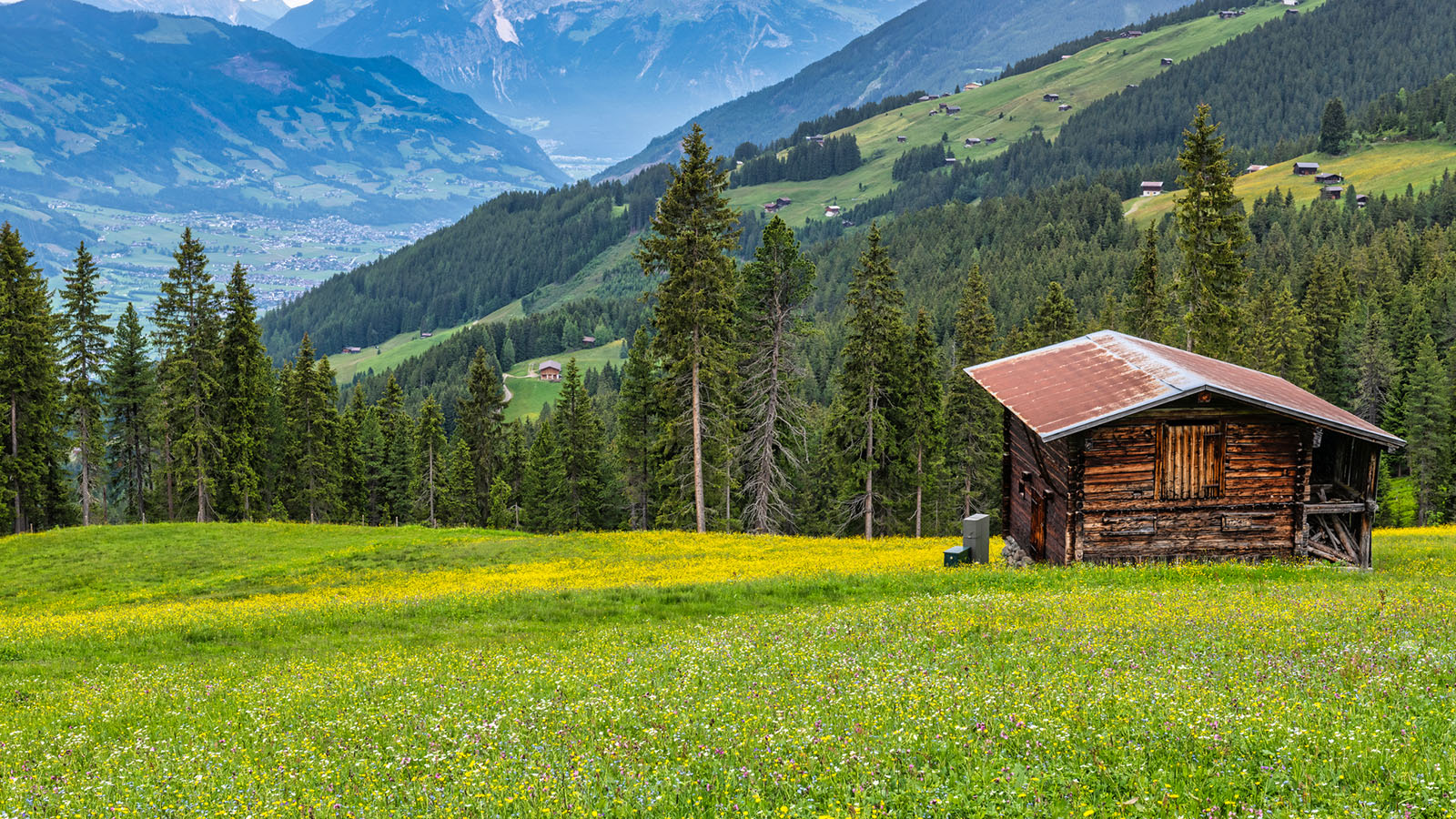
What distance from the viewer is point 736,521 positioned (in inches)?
1972

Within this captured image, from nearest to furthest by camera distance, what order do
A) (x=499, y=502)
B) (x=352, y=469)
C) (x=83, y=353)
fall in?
(x=83, y=353) < (x=352, y=469) < (x=499, y=502)

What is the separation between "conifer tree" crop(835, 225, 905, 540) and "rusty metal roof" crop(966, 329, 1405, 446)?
1269 cm

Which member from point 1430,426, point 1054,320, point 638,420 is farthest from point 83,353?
point 1430,426

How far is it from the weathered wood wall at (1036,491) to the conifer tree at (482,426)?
49.6m

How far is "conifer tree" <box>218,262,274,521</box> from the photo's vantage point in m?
53.5

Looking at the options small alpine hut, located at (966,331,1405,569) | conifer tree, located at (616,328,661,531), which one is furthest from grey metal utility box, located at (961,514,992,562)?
conifer tree, located at (616,328,661,531)

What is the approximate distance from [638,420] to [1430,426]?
67153mm

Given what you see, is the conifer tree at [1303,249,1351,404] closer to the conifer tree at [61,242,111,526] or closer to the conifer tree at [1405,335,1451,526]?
the conifer tree at [1405,335,1451,526]

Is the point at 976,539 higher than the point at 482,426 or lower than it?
lower

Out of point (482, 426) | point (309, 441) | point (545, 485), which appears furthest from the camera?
point (482, 426)

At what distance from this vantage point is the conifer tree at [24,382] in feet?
154

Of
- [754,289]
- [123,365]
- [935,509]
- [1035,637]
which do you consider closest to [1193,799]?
[1035,637]

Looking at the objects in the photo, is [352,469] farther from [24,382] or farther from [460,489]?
[24,382]

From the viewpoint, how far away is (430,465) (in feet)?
233
